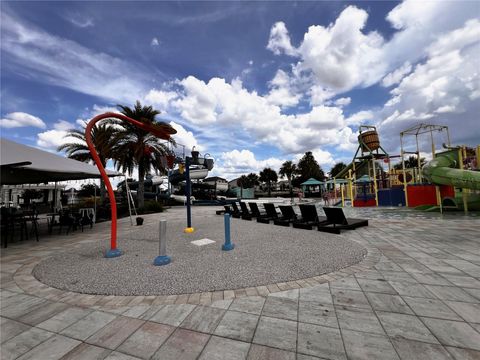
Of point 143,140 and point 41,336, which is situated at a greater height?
point 143,140

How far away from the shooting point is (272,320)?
272 cm

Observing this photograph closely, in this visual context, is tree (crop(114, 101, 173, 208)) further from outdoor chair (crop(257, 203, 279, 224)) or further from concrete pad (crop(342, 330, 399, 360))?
concrete pad (crop(342, 330, 399, 360))

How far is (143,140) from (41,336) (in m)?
17.0

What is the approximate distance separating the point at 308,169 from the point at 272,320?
55860mm

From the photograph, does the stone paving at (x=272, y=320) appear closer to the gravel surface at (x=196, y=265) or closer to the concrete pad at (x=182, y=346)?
the concrete pad at (x=182, y=346)

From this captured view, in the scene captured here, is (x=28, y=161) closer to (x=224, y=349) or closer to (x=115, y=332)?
(x=115, y=332)

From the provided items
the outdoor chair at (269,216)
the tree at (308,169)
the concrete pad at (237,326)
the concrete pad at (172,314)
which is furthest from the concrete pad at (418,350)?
the tree at (308,169)

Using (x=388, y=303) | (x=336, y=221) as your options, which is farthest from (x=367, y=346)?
(x=336, y=221)

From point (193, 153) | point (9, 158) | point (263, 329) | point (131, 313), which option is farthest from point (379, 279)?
point (9, 158)

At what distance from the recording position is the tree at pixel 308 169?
181 ft

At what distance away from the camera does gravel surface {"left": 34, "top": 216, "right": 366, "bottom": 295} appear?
3879 millimetres

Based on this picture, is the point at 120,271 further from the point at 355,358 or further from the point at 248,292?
the point at 355,358

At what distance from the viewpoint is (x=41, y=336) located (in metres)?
2.56

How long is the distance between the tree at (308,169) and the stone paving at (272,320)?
52.4 m
